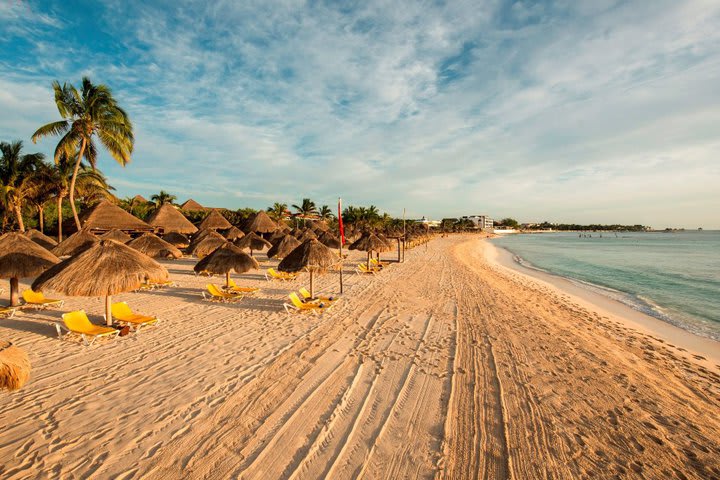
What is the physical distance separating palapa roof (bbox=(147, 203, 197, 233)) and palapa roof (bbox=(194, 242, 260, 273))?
1329 centimetres

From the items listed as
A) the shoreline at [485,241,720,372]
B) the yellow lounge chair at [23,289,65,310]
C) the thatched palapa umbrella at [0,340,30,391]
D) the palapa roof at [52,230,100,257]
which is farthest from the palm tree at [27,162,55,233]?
the shoreline at [485,241,720,372]

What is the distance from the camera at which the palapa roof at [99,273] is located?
18.8 ft

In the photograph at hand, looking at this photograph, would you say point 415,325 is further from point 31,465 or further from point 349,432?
point 31,465

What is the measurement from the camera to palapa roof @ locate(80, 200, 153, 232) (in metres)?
17.3

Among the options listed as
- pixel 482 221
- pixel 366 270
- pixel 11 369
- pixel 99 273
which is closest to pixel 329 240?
pixel 366 270

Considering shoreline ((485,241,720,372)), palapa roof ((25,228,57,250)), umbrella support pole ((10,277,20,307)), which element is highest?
palapa roof ((25,228,57,250))

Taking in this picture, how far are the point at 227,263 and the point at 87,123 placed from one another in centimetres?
1220

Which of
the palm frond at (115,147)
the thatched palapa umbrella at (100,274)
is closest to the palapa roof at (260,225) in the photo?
the palm frond at (115,147)

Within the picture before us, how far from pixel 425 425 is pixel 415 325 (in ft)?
12.0

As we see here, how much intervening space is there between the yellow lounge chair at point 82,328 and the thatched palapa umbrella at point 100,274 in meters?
0.40

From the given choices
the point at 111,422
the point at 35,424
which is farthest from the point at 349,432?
the point at 35,424

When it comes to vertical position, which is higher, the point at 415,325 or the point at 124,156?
the point at 124,156

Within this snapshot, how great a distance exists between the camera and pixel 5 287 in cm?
1016

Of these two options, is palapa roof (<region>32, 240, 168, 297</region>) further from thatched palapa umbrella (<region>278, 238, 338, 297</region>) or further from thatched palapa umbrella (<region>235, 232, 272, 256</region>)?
thatched palapa umbrella (<region>235, 232, 272, 256</region>)
